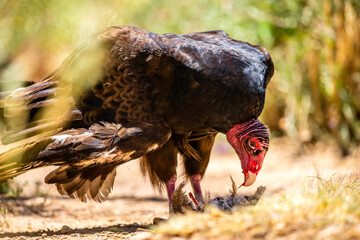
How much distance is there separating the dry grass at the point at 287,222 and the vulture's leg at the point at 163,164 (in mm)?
1353

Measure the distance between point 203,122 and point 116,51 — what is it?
0.82 meters

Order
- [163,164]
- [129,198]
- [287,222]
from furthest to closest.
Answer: [129,198], [163,164], [287,222]

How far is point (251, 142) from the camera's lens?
387cm

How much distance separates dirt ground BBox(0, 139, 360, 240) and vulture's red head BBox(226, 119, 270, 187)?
8.8 inches

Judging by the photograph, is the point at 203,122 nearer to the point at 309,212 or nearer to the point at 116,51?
the point at 116,51

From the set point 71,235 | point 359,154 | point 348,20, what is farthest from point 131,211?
point 348,20

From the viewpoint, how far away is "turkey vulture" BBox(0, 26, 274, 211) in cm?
353

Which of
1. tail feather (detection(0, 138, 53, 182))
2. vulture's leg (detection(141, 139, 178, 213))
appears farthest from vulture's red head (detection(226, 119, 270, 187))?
tail feather (detection(0, 138, 53, 182))

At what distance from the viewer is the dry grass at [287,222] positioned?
2277 mm

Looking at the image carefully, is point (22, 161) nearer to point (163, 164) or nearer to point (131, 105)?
point (131, 105)

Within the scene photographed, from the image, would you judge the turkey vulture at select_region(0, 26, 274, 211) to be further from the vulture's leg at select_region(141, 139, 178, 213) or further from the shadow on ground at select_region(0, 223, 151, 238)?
the shadow on ground at select_region(0, 223, 151, 238)

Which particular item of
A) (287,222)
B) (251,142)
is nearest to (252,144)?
(251,142)

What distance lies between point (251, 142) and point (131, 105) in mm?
944

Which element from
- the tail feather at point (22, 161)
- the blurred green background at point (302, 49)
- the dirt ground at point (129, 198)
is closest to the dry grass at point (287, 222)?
the dirt ground at point (129, 198)
